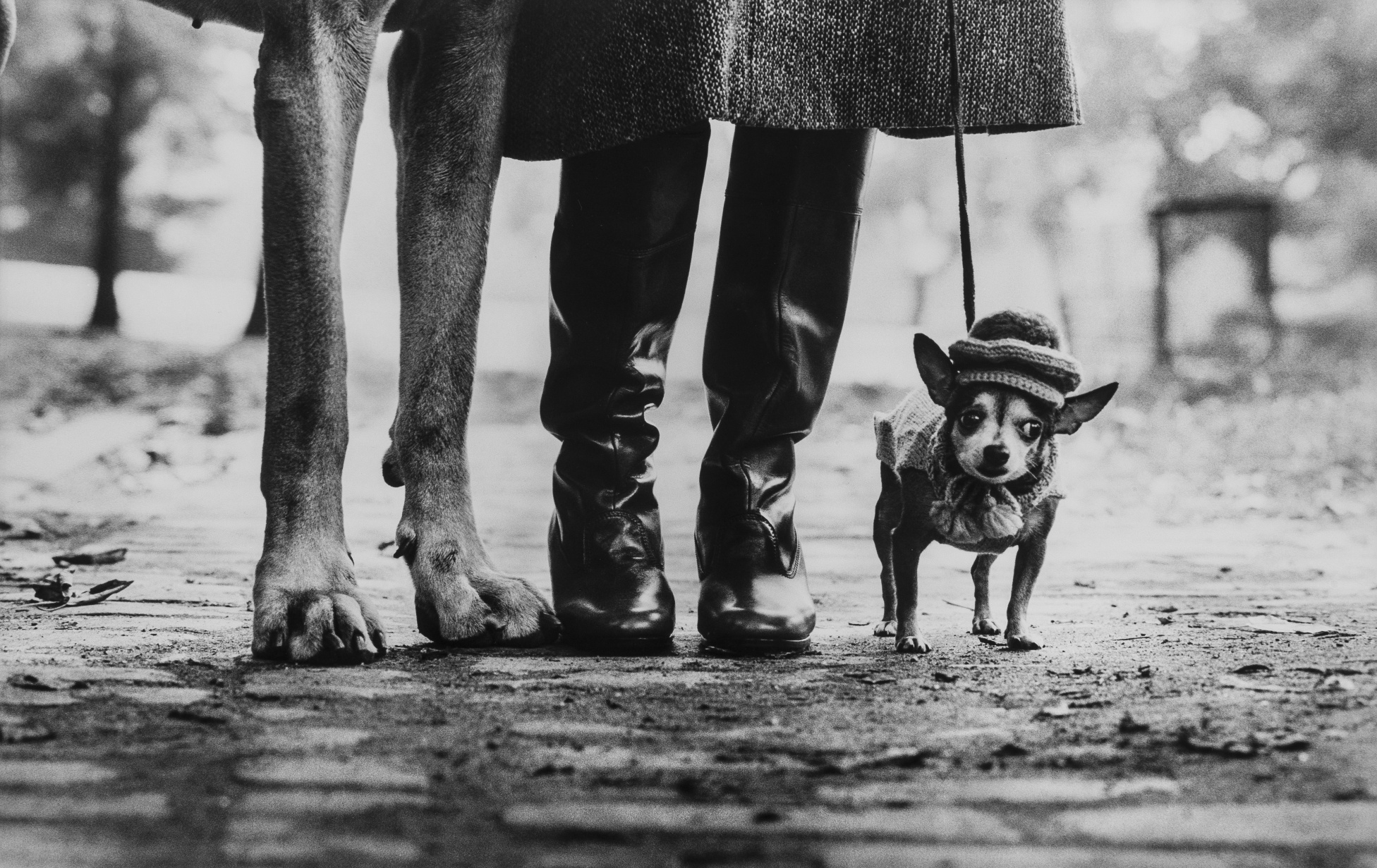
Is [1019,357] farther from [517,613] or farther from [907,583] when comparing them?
[517,613]

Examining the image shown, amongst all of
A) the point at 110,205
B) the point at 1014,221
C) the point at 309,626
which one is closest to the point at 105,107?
the point at 110,205

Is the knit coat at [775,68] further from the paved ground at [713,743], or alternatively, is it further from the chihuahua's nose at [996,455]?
the paved ground at [713,743]

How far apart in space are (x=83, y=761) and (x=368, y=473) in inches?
164

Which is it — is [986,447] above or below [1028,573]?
above

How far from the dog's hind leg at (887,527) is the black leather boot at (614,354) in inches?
15.8

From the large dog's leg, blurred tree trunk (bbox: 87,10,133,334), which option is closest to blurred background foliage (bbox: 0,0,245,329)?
blurred tree trunk (bbox: 87,10,133,334)

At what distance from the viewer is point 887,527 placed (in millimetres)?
2521

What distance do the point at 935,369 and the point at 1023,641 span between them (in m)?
0.53

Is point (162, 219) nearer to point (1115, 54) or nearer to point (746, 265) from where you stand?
point (1115, 54)

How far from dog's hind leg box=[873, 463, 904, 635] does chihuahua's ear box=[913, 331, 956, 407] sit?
251 mm

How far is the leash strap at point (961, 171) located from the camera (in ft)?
7.47

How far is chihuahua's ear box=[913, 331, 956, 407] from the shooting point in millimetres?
2205

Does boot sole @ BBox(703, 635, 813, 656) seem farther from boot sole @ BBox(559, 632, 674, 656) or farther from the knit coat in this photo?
the knit coat

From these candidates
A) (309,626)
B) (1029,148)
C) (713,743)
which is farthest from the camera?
(1029,148)
